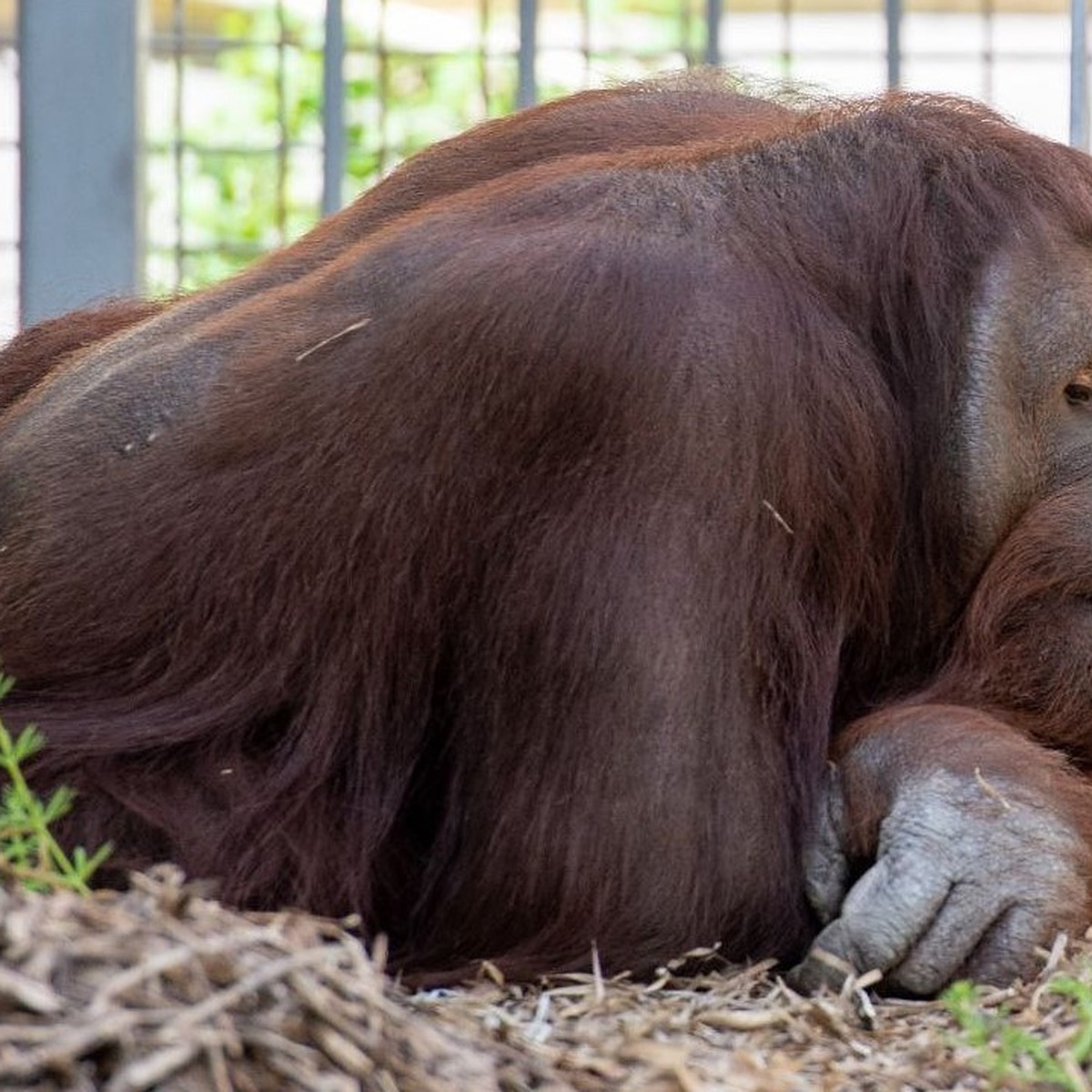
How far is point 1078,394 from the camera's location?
2.25 m

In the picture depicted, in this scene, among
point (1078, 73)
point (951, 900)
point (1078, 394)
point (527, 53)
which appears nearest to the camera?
point (951, 900)

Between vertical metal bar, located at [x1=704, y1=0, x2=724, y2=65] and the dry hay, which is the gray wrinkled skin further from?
vertical metal bar, located at [x1=704, y1=0, x2=724, y2=65]

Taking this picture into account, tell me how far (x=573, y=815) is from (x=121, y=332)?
0.90m

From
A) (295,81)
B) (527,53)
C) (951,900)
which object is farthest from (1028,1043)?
(295,81)

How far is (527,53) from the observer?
12.0 ft

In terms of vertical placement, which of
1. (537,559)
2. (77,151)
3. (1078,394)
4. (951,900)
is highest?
(77,151)

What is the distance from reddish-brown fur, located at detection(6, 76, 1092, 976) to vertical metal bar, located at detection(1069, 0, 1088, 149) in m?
1.32

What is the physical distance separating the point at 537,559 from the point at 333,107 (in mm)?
1774

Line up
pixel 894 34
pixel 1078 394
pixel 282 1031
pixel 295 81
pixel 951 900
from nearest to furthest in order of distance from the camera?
1. pixel 282 1031
2. pixel 951 900
3. pixel 1078 394
4. pixel 894 34
5. pixel 295 81

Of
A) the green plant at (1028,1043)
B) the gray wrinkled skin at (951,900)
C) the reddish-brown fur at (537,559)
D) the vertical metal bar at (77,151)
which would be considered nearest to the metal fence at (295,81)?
the vertical metal bar at (77,151)

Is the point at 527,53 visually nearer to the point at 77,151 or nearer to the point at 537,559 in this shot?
the point at 77,151

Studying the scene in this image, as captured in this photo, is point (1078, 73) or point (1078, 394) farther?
point (1078, 73)

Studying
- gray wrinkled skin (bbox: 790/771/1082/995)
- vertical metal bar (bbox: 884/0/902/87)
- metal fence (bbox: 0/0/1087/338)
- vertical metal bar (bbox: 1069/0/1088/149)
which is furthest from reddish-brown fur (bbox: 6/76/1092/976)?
vertical metal bar (bbox: 884/0/902/87)

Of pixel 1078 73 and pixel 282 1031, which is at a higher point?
pixel 1078 73
